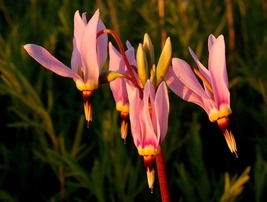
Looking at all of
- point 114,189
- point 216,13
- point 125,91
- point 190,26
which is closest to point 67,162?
point 114,189

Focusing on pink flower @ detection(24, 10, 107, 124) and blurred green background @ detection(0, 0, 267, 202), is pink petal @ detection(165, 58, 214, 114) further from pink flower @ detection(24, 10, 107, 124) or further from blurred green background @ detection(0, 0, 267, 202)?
blurred green background @ detection(0, 0, 267, 202)

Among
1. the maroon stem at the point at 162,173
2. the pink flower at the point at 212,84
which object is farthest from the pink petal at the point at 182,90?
the maroon stem at the point at 162,173

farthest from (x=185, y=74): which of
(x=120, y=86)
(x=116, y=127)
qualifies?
(x=116, y=127)

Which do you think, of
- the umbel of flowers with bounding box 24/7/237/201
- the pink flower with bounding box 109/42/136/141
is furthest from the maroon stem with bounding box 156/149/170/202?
the pink flower with bounding box 109/42/136/141

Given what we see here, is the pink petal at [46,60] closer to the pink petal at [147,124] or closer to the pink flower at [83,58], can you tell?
the pink flower at [83,58]

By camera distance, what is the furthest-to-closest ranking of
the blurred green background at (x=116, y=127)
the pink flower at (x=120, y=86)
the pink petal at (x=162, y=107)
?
1. the blurred green background at (x=116, y=127)
2. the pink flower at (x=120, y=86)
3. the pink petal at (x=162, y=107)

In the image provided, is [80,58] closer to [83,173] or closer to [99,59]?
[99,59]
